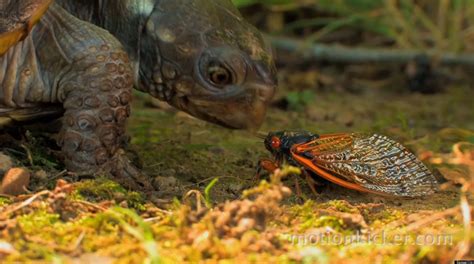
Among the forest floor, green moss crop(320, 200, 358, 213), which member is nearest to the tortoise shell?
the forest floor

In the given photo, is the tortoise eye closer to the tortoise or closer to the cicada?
the tortoise

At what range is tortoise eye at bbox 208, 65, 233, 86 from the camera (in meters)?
2.94

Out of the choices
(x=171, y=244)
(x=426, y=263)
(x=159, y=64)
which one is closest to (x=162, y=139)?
(x=159, y=64)

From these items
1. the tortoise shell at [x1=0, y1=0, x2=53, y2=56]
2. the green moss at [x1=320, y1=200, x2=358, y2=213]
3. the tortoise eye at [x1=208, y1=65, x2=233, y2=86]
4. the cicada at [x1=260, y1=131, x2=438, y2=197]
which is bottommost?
the green moss at [x1=320, y1=200, x2=358, y2=213]

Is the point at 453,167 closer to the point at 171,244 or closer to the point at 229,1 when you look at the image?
the point at 229,1

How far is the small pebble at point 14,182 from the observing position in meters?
2.59

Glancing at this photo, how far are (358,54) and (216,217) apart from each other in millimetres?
3877

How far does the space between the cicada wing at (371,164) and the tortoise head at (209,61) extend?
0.96 ft

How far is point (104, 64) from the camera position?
292cm

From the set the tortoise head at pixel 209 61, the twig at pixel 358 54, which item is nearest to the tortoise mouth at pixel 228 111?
the tortoise head at pixel 209 61

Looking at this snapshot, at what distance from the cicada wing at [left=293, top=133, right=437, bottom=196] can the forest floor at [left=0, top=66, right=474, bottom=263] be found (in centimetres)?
6

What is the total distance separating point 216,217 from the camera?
231cm

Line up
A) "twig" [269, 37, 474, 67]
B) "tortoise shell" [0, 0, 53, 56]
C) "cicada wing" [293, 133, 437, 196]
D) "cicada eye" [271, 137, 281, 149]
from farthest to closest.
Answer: "twig" [269, 37, 474, 67], "cicada eye" [271, 137, 281, 149], "cicada wing" [293, 133, 437, 196], "tortoise shell" [0, 0, 53, 56]

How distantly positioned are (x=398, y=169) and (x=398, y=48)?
3179mm
